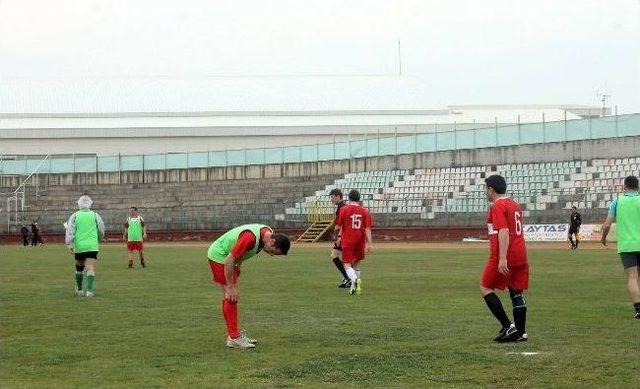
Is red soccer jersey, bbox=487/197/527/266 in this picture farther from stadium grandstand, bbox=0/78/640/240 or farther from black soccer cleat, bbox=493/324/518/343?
stadium grandstand, bbox=0/78/640/240

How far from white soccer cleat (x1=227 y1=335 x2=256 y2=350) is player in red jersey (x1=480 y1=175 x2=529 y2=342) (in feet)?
9.03

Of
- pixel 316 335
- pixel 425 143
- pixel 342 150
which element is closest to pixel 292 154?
pixel 342 150

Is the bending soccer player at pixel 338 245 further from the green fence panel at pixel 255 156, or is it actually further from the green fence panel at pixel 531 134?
the green fence panel at pixel 255 156

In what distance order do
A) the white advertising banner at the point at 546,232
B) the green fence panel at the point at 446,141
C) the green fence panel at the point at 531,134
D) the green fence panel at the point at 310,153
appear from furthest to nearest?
the green fence panel at the point at 310,153
the green fence panel at the point at 446,141
the green fence panel at the point at 531,134
the white advertising banner at the point at 546,232

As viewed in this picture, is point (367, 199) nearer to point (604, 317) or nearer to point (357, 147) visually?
point (357, 147)

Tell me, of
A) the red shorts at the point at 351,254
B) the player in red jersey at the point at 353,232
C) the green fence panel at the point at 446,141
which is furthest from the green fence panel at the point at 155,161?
the red shorts at the point at 351,254

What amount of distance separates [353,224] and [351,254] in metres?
0.61

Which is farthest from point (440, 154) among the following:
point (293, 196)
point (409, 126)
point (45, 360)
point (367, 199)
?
point (45, 360)

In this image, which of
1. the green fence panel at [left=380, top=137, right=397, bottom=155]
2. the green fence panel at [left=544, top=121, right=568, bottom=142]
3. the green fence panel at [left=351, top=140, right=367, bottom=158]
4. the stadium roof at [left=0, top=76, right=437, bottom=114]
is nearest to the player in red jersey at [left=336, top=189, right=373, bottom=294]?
the green fence panel at [left=544, top=121, right=568, bottom=142]

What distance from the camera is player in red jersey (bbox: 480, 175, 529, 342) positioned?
14070 millimetres

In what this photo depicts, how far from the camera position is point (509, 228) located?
46.5 feet

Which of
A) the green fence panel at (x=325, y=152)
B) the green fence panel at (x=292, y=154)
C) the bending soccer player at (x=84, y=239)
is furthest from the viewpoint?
the green fence panel at (x=292, y=154)

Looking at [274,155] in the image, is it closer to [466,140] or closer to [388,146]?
[388,146]

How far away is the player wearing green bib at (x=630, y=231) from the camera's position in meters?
16.6
